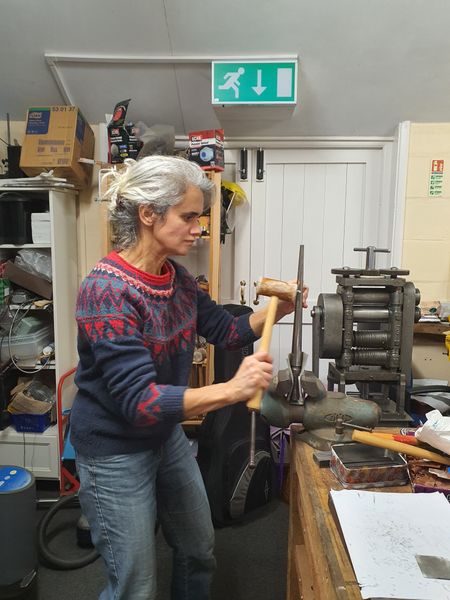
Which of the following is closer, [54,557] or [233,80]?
[54,557]

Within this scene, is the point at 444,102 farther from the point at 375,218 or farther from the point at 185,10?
the point at 185,10

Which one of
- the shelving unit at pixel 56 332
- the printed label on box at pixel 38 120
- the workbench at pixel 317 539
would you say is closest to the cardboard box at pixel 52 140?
the printed label on box at pixel 38 120

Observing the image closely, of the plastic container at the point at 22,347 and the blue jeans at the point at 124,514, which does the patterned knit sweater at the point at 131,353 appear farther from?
the plastic container at the point at 22,347

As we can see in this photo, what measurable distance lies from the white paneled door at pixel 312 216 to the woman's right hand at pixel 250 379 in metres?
1.78

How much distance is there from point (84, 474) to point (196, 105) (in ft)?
6.48

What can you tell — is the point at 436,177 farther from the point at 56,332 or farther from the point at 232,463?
the point at 56,332

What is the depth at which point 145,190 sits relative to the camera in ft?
3.68

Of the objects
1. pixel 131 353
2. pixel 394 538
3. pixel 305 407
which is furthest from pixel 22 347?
pixel 394 538

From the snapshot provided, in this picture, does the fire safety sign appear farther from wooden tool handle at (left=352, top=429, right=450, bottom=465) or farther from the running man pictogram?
wooden tool handle at (left=352, top=429, right=450, bottom=465)

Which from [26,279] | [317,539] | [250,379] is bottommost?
[317,539]

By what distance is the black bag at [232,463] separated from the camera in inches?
81.7

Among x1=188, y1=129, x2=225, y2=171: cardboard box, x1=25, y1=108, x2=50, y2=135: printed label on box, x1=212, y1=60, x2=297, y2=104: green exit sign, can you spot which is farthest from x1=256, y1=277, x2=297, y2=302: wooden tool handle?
x1=25, y1=108, x2=50, y2=135: printed label on box

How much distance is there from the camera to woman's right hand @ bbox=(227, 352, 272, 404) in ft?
3.11

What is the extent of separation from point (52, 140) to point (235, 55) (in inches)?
40.3
